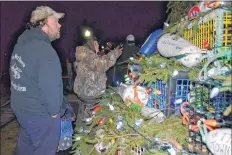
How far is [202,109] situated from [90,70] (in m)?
2.47

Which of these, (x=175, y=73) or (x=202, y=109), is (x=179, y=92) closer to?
(x=175, y=73)

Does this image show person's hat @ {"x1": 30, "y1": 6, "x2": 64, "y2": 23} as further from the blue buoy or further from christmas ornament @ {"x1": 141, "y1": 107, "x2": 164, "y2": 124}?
christmas ornament @ {"x1": 141, "y1": 107, "x2": 164, "y2": 124}

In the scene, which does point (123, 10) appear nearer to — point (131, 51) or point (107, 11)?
point (107, 11)

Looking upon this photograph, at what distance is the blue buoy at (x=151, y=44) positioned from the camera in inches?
127

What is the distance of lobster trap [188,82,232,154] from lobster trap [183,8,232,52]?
0.36 metres

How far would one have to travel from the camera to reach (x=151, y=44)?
10.8ft

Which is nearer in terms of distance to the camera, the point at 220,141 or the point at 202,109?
the point at 220,141

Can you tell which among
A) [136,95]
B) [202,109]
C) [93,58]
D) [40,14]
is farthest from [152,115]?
[93,58]

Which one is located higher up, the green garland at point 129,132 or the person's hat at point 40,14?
the person's hat at point 40,14

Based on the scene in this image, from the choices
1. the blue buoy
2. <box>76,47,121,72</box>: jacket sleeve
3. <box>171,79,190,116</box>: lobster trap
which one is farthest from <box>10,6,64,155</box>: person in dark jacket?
<box>76,47,121,72</box>: jacket sleeve

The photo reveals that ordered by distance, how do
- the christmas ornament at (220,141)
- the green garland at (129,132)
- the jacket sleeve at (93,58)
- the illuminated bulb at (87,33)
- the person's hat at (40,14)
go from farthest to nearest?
1. the illuminated bulb at (87,33)
2. the jacket sleeve at (93,58)
3. the person's hat at (40,14)
4. the green garland at (129,132)
5. the christmas ornament at (220,141)

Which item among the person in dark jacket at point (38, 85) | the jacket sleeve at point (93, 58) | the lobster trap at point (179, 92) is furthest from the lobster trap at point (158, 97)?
the jacket sleeve at point (93, 58)

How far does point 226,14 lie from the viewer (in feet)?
7.57

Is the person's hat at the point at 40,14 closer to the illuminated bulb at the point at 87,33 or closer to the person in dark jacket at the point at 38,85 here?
the person in dark jacket at the point at 38,85
